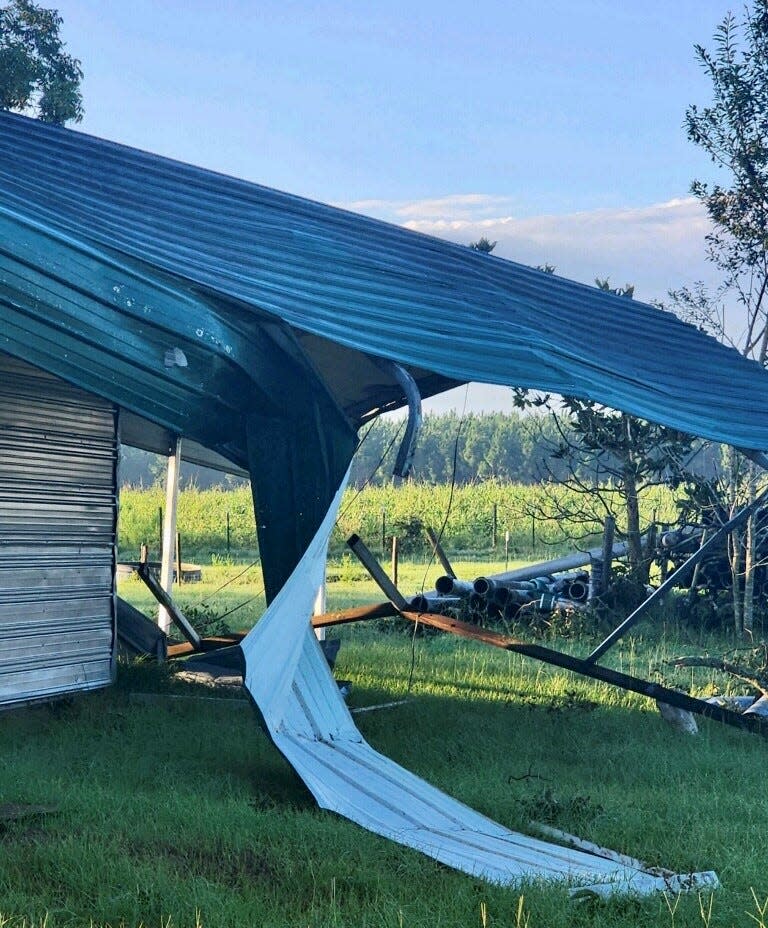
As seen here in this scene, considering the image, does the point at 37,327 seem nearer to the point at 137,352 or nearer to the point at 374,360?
the point at 137,352

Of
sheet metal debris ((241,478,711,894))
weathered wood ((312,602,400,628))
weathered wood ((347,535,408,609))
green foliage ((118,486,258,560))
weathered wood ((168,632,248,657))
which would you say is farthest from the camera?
green foliage ((118,486,258,560))

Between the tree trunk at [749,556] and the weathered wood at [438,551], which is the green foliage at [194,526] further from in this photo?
the tree trunk at [749,556]

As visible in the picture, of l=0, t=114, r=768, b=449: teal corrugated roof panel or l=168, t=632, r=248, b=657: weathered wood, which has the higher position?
l=0, t=114, r=768, b=449: teal corrugated roof panel

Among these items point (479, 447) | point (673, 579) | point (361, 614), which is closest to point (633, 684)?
point (673, 579)

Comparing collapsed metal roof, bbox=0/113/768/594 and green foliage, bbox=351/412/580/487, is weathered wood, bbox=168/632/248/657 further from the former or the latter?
green foliage, bbox=351/412/580/487

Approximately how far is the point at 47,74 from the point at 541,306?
1353 centimetres

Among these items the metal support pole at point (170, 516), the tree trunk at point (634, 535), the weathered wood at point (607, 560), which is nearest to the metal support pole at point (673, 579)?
the metal support pole at point (170, 516)

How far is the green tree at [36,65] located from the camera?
737 inches

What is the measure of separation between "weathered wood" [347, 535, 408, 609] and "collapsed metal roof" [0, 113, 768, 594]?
35.4 inches

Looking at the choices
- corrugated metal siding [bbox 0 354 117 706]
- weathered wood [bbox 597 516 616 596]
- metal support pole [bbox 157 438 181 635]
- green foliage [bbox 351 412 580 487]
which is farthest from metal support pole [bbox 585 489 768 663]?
green foliage [bbox 351 412 580 487]

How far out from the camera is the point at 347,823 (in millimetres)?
5355

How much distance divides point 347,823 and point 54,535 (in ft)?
12.5

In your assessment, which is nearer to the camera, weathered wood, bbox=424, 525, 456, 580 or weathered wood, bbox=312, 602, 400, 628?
weathered wood, bbox=312, 602, 400, 628

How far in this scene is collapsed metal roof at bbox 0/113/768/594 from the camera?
240 inches
